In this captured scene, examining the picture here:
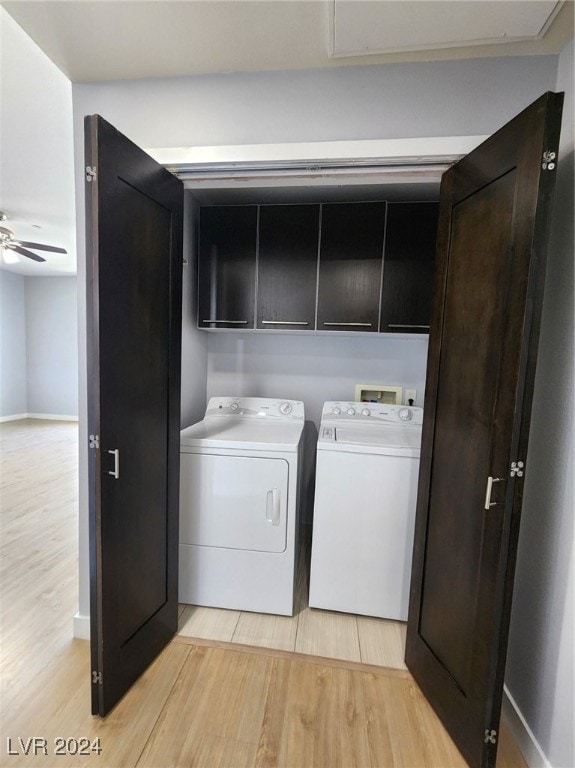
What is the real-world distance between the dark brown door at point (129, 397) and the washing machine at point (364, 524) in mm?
766

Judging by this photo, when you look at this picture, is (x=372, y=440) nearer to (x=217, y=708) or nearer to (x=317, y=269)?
(x=317, y=269)

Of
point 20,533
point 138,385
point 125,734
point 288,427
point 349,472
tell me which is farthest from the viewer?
point 20,533

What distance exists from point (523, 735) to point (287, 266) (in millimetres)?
2386

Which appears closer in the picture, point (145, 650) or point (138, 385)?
point (138, 385)

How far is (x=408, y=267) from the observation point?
2.05 m

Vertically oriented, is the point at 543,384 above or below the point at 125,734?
above

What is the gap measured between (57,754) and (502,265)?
2.16 m

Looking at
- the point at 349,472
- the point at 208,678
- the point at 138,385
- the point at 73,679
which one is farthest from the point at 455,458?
the point at 73,679

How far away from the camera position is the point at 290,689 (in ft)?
4.57

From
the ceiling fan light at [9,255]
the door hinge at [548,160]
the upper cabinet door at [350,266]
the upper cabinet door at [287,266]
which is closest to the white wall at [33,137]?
the ceiling fan light at [9,255]

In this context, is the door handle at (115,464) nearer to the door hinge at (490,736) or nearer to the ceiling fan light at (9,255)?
the door hinge at (490,736)

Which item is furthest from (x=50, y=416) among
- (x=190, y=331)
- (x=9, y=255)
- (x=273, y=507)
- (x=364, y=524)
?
(x=364, y=524)

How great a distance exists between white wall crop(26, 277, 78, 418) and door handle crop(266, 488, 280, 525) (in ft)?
19.5

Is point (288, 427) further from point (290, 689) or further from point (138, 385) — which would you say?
point (290, 689)
